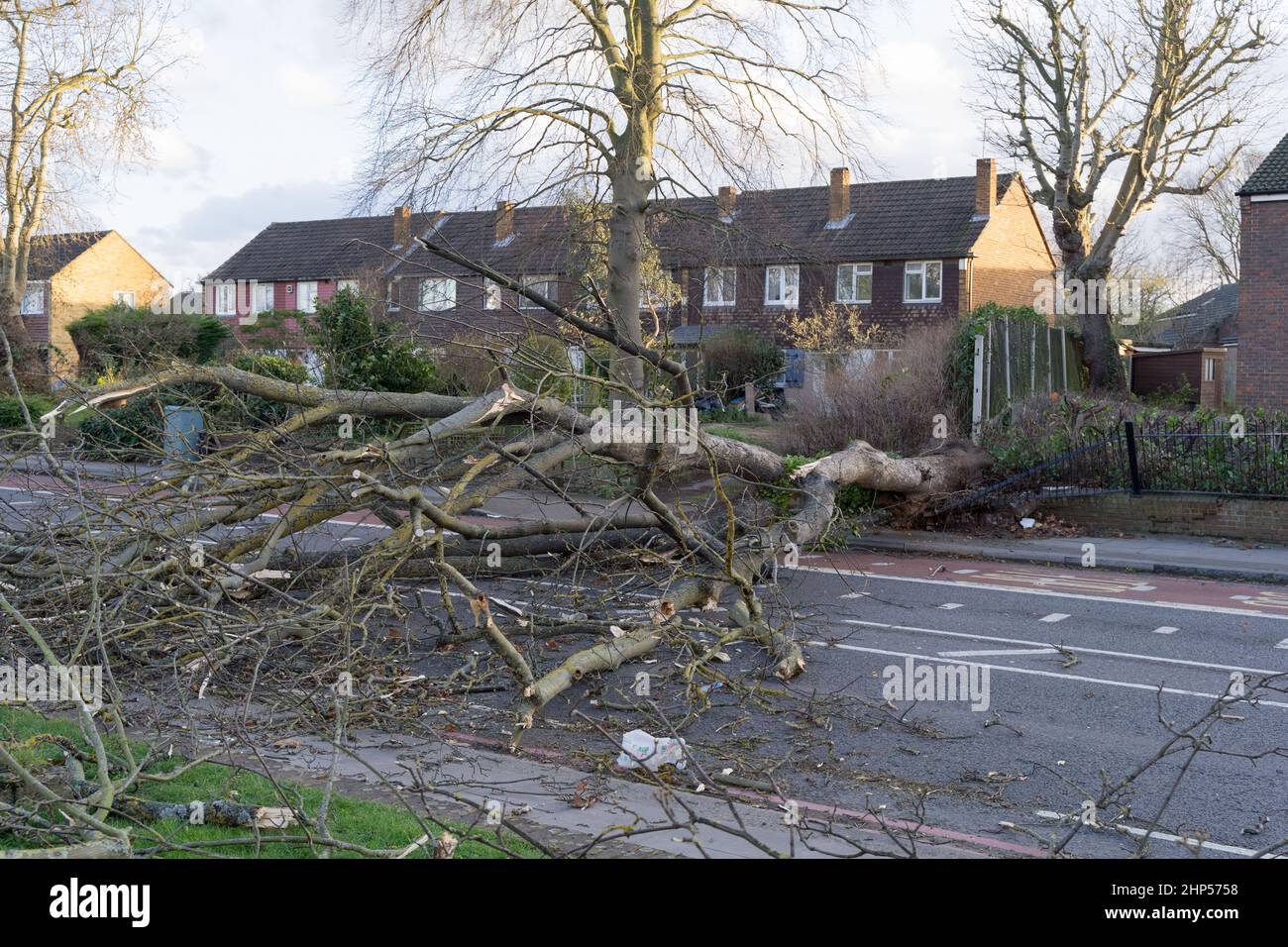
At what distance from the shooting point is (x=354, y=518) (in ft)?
55.6

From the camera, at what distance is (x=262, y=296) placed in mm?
51125

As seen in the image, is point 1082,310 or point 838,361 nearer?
point 838,361

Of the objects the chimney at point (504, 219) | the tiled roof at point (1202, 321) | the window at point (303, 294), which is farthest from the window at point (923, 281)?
the window at point (303, 294)

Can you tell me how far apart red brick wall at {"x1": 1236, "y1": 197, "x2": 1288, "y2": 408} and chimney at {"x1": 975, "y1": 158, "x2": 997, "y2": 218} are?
13.6 metres

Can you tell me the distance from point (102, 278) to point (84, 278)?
1.36 metres

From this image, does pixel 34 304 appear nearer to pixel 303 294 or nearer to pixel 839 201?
pixel 303 294

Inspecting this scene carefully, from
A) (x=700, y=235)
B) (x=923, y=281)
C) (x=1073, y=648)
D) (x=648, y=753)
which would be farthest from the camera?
(x=923, y=281)

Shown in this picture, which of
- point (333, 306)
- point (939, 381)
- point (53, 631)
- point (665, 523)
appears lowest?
point (53, 631)

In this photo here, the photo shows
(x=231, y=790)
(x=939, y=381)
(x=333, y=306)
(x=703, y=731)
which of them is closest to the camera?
(x=231, y=790)

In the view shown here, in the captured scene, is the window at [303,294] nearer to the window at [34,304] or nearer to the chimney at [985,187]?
the window at [34,304]

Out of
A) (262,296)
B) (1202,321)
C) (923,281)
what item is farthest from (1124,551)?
(1202,321)

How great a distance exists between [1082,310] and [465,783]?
999 inches
